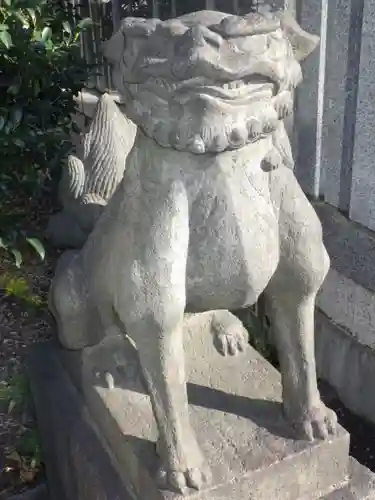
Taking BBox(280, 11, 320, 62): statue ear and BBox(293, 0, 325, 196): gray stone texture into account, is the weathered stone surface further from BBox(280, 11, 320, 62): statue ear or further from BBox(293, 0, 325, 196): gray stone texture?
BBox(293, 0, 325, 196): gray stone texture

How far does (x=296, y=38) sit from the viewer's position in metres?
0.94

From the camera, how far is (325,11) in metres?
1.90

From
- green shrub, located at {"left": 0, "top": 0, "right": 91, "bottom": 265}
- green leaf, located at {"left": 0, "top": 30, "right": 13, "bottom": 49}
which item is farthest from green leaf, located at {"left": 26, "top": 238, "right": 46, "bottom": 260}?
green leaf, located at {"left": 0, "top": 30, "right": 13, "bottom": 49}

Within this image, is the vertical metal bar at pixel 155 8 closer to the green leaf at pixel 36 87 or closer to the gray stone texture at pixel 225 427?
the green leaf at pixel 36 87

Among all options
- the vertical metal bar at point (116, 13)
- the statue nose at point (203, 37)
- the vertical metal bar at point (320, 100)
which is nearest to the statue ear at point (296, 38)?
the statue nose at point (203, 37)

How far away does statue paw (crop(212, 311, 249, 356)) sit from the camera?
140cm

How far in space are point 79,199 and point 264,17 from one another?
0.68m

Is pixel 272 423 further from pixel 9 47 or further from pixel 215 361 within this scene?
pixel 9 47

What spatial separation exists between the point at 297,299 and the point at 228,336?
317 mm

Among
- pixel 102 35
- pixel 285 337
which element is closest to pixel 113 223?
pixel 285 337

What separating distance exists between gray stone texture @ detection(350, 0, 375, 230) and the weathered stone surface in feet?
2.21

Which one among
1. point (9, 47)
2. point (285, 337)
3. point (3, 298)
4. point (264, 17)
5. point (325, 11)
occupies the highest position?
point (264, 17)

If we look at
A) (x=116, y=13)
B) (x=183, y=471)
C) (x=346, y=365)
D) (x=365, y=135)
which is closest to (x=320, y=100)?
(x=365, y=135)

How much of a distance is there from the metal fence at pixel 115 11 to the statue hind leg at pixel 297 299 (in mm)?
1123
